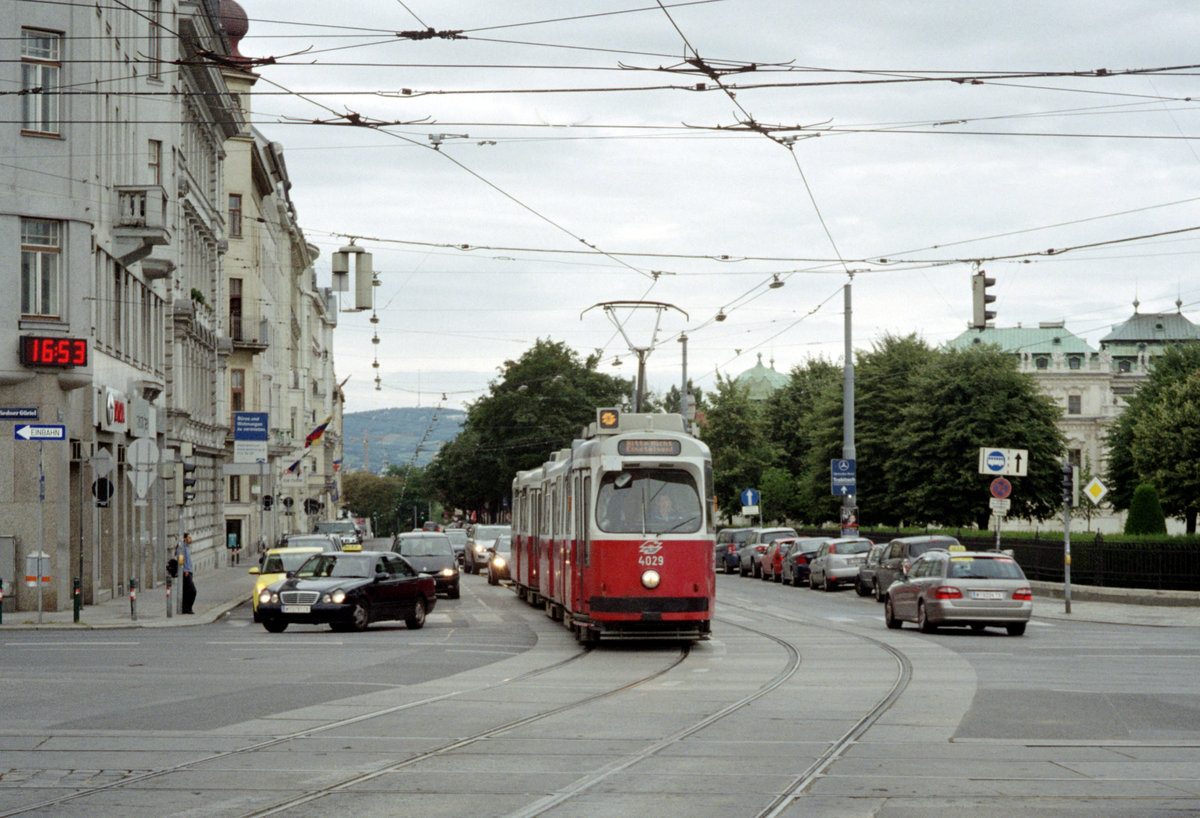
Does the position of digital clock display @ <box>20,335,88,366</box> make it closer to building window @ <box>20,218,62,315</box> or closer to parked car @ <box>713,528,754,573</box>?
building window @ <box>20,218,62,315</box>

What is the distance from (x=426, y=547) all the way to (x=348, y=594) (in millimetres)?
12958

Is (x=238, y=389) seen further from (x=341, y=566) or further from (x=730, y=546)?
(x=341, y=566)

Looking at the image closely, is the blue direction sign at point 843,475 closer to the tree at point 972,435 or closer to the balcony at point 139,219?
the tree at point 972,435

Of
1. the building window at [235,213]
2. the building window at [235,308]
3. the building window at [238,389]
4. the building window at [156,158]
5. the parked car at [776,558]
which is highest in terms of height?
the building window at [235,213]

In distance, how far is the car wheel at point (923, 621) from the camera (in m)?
27.7

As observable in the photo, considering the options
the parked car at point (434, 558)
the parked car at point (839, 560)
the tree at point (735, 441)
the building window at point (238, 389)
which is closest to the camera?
the parked car at point (434, 558)

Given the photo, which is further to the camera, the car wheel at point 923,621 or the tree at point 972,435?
the tree at point 972,435

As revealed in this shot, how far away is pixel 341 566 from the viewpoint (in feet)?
91.5

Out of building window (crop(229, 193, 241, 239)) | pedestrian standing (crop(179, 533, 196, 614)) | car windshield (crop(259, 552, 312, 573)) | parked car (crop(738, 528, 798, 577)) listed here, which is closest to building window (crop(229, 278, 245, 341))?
building window (crop(229, 193, 241, 239))

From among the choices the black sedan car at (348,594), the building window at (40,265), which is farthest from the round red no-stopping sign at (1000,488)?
the building window at (40,265)

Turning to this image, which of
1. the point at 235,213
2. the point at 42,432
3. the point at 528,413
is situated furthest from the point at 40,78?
the point at 528,413

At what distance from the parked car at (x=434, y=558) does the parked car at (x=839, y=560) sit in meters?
12.0

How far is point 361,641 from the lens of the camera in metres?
24.9

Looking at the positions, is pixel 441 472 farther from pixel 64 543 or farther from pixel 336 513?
pixel 64 543
